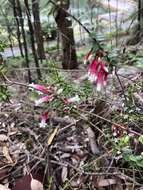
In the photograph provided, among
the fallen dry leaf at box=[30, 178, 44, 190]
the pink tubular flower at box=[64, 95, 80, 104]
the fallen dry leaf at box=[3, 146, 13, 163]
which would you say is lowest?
the fallen dry leaf at box=[30, 178, 44, 190]

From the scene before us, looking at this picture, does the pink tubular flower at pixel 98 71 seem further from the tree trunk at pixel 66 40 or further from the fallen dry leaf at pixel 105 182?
the tree trunk at pixel 66 40

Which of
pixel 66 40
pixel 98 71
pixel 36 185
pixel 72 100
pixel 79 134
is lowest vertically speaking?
pixel 36 185

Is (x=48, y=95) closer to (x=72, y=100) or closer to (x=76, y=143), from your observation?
(x=72, y=100)

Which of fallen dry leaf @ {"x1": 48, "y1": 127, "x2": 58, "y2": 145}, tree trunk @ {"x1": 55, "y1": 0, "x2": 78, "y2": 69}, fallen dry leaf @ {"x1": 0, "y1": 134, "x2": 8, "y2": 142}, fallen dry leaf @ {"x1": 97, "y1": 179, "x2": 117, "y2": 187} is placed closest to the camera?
fallen dry leaf @ {"x1": 97, "y1": 179, "x2": 117, "y2": 187}

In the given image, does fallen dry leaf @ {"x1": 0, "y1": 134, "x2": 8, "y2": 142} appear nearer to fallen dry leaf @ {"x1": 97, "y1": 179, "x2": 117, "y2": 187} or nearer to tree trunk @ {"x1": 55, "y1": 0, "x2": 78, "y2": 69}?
fallen dry leaf @ {"x1": 97, "y1": 179, "x2": 117, "y2": 187}

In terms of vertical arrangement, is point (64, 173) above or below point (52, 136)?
below

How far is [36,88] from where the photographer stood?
1.83 metres

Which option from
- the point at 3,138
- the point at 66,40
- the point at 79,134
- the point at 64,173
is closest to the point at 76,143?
the point at 79,134

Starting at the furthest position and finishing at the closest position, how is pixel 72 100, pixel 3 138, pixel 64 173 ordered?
pixel 3 138
pixel 64 173
pixel 72 100

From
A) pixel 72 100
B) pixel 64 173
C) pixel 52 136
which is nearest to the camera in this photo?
pixel 72 100

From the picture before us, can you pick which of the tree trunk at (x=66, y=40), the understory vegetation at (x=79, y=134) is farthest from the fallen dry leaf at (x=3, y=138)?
the tree trunk at (x=66, y=40)

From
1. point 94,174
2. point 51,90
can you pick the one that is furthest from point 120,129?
point 51,90

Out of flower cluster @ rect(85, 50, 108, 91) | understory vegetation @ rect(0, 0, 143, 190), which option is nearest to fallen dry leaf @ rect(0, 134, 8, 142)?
understory vegetation @ rect(0, 0, 143, 190)

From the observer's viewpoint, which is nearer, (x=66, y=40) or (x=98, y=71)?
(x=98, y=71)
